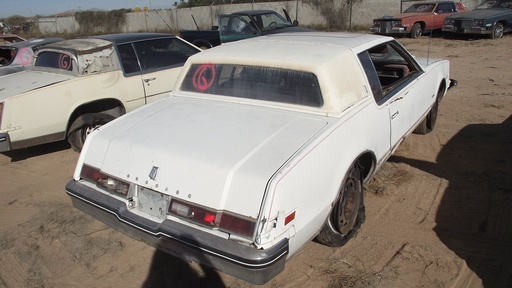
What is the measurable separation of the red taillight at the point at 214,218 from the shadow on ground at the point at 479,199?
5.69 feet

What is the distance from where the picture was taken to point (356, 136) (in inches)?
125

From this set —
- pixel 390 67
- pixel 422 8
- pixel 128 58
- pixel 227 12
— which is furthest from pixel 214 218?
pixel 227 12

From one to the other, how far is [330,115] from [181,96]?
5.02 feet

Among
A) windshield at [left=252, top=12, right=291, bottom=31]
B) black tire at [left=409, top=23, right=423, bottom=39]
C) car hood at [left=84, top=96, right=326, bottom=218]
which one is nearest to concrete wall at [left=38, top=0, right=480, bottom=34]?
black tire at [left=409, top=23, right=423, bottom=39]

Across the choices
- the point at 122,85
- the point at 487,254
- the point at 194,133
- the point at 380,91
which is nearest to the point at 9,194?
the point at 122,85

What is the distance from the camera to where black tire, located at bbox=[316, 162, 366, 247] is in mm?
3137

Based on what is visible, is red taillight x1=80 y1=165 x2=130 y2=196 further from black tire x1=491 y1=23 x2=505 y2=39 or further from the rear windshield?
black tire x1=491 y1=23 x2=505 y2=39

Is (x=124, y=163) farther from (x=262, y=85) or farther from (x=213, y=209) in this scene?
(x=262, y=85)

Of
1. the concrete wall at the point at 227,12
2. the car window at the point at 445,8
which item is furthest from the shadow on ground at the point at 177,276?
the concrete wall at the point at 227,12

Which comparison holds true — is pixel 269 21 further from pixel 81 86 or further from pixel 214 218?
pixel 214 218

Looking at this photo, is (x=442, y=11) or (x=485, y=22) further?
(x=442, y=11)

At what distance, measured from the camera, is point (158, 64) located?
6.28 meters

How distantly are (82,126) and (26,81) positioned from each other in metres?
0.94

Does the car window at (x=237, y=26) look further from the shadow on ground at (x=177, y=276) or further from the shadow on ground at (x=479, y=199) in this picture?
the shadow on ground at (x=177, y=276)
